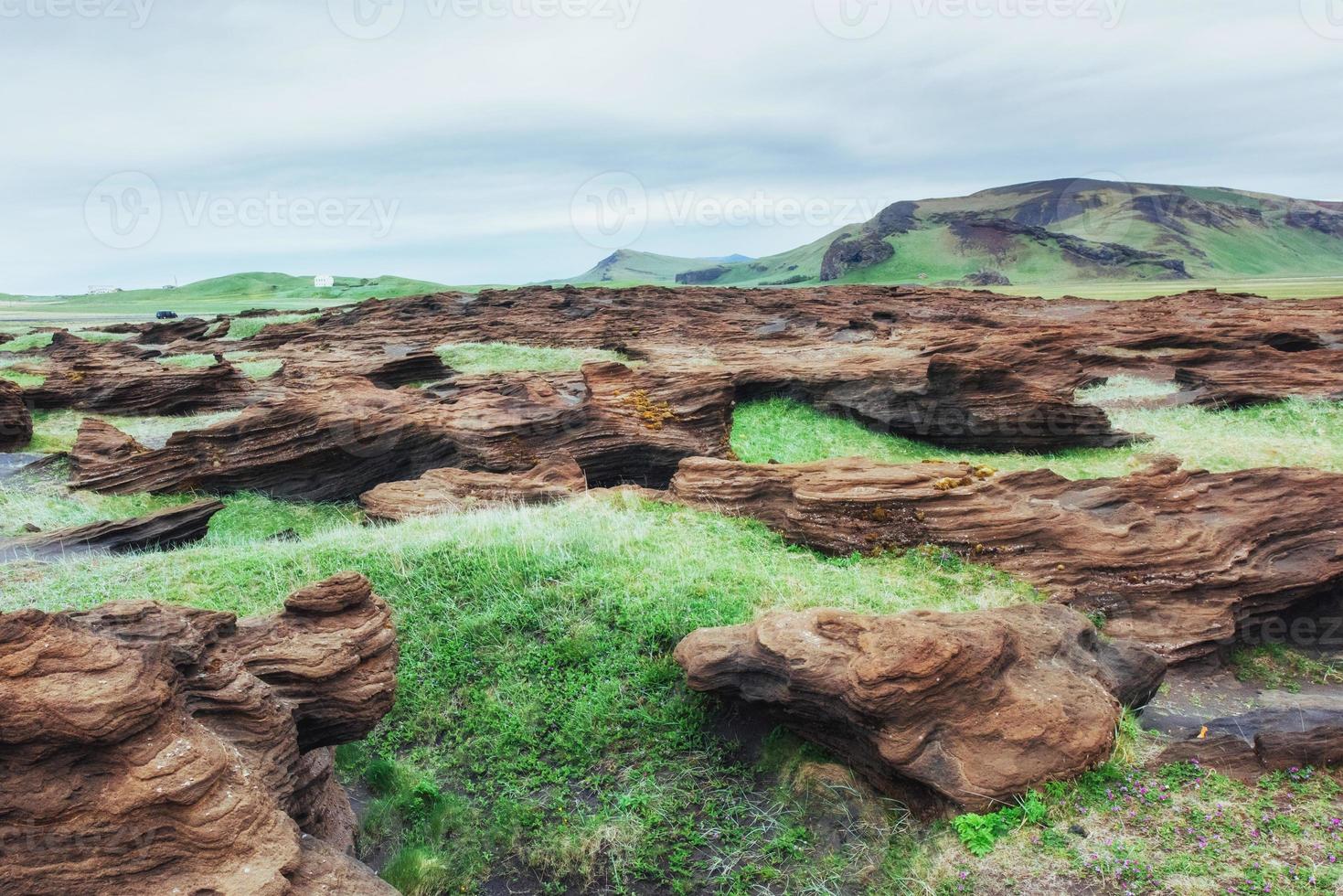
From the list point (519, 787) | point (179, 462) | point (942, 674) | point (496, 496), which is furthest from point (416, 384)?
point (942, 674)

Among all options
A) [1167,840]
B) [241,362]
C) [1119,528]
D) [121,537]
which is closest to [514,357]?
[241,362]

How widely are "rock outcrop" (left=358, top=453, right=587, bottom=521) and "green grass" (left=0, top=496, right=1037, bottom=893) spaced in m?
1.64

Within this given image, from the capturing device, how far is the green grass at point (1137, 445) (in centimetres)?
2031

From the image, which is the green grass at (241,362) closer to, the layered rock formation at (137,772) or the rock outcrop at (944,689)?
the layered rock formation at (137,772)

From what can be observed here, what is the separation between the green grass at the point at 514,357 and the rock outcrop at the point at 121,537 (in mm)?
20185

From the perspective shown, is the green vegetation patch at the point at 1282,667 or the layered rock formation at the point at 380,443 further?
the layered rock formation at the point at 380,443

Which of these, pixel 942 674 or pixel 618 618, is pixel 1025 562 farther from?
pixel 618 618

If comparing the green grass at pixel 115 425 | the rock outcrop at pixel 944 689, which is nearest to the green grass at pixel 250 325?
the green grass at pixel 115 425

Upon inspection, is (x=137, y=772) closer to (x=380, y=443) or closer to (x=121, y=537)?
(x=121, y=537)

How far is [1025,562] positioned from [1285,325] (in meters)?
31.0

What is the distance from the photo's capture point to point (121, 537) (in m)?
13.9

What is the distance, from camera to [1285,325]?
1340 inches

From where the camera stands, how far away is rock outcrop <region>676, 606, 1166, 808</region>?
755 cm

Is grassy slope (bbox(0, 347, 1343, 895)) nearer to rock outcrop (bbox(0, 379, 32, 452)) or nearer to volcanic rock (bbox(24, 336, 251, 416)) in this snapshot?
rock outcrop (bbox(0, 379, 32, 452))
